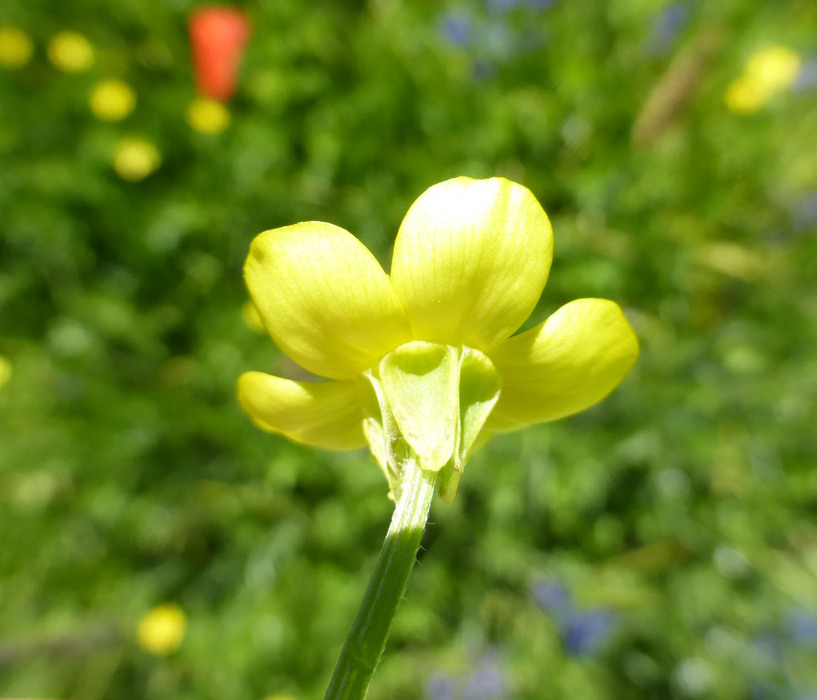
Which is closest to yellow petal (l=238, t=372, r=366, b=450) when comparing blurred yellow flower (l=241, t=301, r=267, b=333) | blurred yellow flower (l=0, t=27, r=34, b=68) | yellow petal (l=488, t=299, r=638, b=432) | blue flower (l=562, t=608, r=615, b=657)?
yellow petal (l=488, t=299, r=638, b=432)

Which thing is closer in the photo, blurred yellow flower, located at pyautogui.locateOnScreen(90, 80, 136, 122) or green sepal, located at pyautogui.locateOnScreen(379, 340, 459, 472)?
green sepal, located at pyautogui.locateOnScreen(379, 340, 459, 472)

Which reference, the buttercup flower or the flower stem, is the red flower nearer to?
the buttercup flower

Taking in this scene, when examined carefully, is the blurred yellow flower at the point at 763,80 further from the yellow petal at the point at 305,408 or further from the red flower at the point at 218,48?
the yellow petal at the point at 305,408

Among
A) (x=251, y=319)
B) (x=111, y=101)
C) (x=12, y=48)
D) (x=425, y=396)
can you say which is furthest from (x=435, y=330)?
(x=12, y=48)

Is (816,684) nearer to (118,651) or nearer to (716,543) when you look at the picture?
(716,543)

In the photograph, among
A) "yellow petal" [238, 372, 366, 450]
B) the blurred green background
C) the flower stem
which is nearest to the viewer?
the flower stem

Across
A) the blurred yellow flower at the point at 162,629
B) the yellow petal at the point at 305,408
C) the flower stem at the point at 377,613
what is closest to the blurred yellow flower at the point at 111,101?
the blurred yellow flower at the point at 162,629

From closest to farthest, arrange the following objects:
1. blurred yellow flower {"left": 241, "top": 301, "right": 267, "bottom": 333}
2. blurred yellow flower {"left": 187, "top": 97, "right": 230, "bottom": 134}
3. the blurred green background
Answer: blurred yellow flower {"left": 241, "top": 301, "right": 267, "bottom": 333}, the blurred green background, blurred yellow flower {"left": 187, "top": 97, "right": 230, "bottom": 134}
